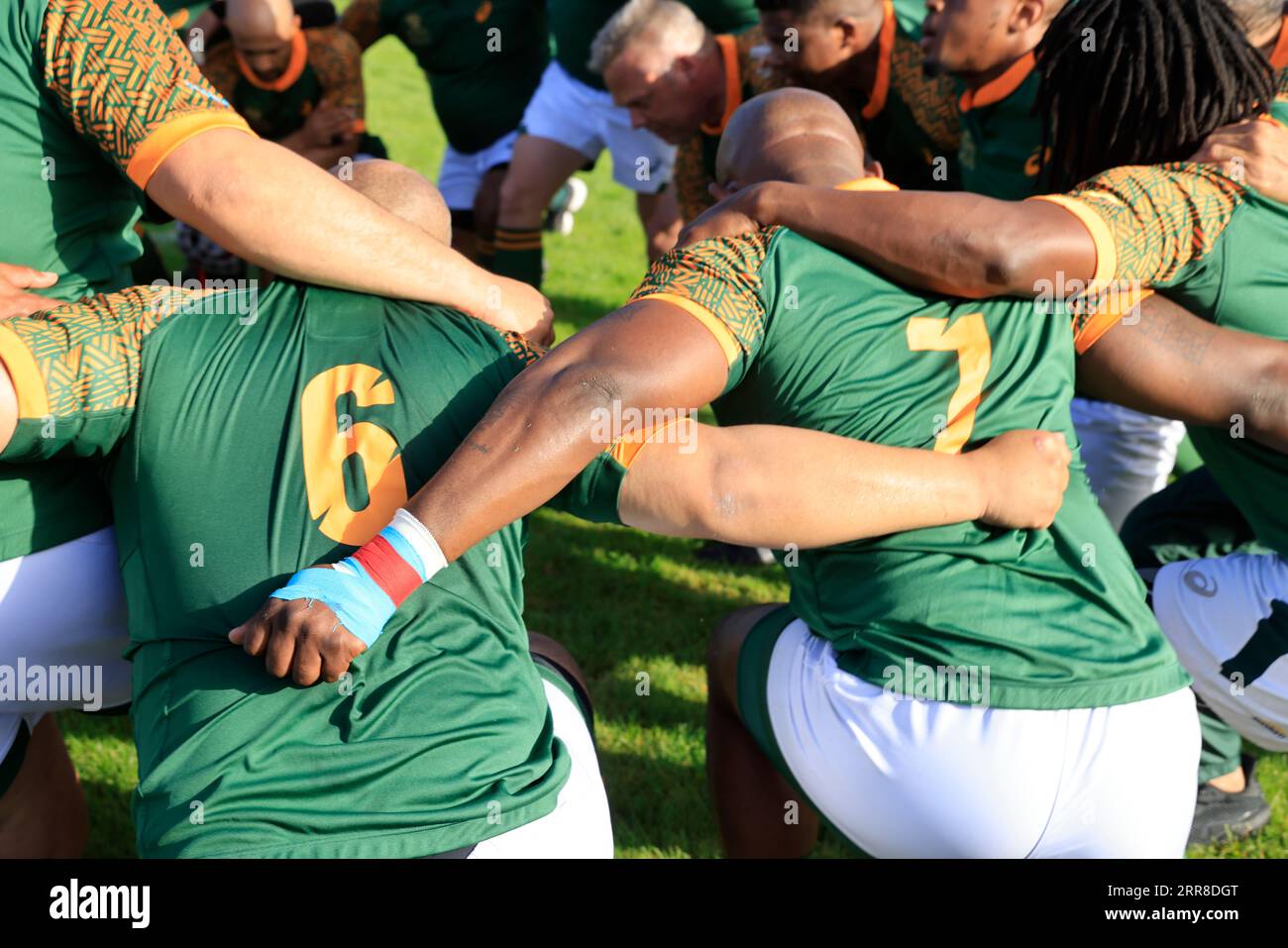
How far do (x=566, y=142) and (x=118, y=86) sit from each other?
4168 millimetres

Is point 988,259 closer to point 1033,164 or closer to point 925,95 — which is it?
point 1033,164

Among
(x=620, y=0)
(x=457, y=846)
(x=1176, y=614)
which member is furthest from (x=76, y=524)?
(x=620, y=0)

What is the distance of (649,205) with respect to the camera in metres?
6.83

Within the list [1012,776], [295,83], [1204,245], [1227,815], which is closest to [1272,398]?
[1204,245]

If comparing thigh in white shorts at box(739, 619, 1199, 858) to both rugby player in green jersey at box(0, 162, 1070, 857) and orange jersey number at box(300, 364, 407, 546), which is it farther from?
orange jersey number at box(300, 364, 407, 546)

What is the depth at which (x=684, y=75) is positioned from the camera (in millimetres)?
4922

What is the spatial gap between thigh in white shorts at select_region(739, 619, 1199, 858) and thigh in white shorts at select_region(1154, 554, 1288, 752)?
633 mm

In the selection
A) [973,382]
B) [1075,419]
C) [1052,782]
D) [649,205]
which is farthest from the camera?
[649,205]

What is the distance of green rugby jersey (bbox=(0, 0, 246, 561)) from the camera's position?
Result: 224 centimetres

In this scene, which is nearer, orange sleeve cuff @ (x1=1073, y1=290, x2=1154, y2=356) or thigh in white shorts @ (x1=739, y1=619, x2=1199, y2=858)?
thigh in white shorts @ (x1=739, y1=619, x2=1199, y2=858)

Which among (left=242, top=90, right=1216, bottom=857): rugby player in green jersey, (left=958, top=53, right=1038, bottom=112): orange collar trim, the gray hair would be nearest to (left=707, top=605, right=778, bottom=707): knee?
(left=242, top=90, right=1216, bottom=857): rugby player in green jersey
